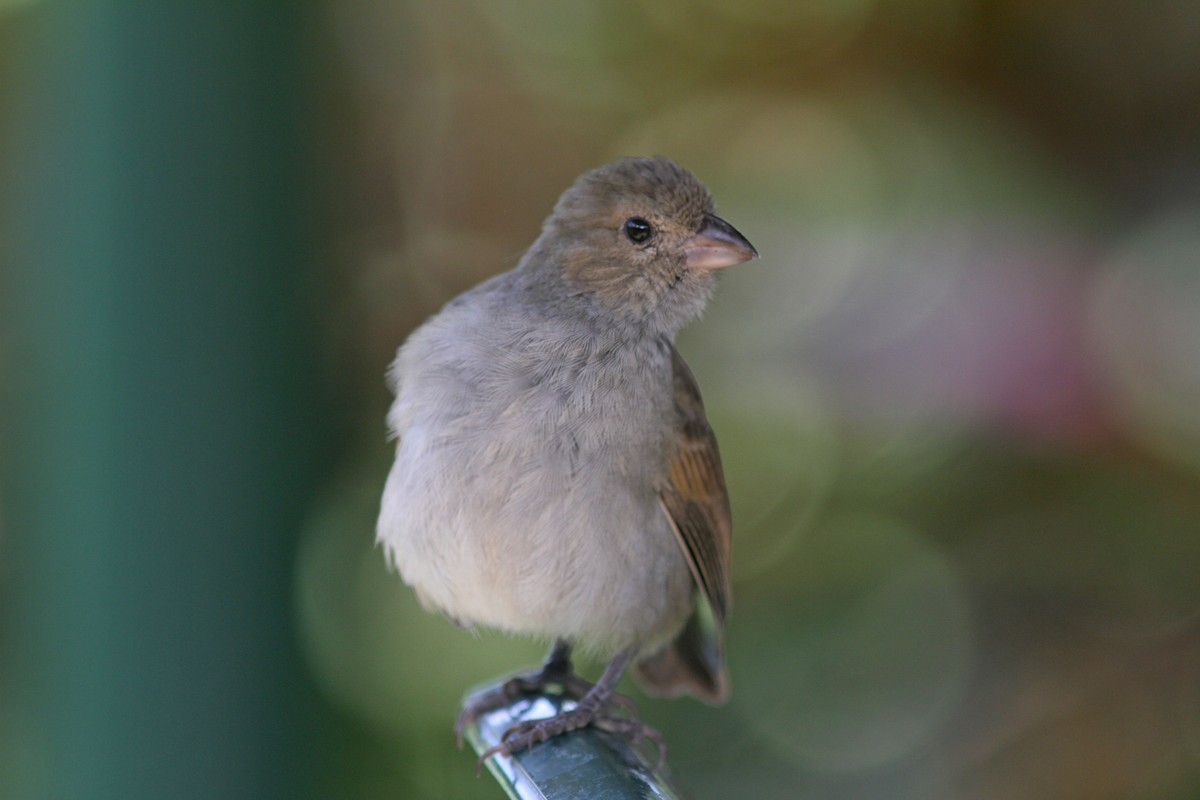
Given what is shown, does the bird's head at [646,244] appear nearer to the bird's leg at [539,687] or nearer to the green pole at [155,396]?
the bird's leg at [539,687]

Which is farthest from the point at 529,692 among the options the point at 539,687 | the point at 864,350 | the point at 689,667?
the point at 864,350

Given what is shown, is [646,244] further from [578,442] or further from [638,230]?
[578,442]

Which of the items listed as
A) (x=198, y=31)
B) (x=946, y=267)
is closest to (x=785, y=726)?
(x=946, y=267)

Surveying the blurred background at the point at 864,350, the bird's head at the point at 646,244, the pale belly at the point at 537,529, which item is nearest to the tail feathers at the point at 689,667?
the pale belly at the point at 537,529


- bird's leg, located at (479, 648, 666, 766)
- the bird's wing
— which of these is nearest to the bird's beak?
the bird's wing

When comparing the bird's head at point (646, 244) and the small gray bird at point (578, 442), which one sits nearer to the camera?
the small gray bird at point (578, 442)

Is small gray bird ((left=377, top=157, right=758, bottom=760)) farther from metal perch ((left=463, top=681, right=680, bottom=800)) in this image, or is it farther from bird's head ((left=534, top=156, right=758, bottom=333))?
metal perch ((left=463, top=681, right=680, bottom=800))

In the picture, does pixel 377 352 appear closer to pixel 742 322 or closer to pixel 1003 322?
pixel 742 322
